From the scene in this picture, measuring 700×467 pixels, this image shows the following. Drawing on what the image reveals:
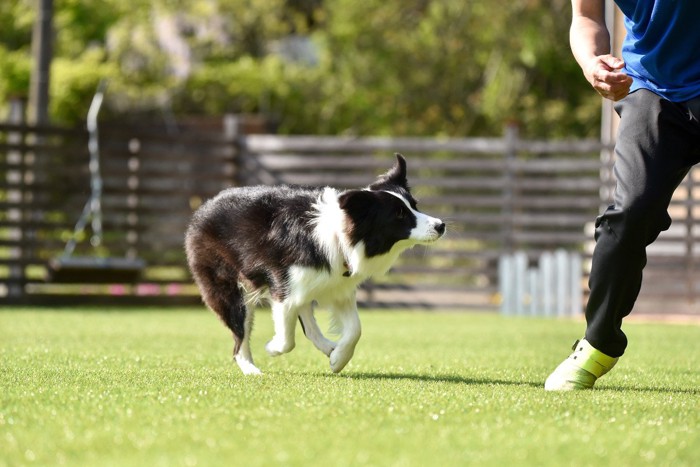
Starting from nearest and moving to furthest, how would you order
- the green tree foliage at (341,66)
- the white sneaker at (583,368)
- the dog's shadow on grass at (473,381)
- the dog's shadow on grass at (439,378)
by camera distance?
the white sneaker at (583,368) → the dog's shadow on grass at (473,381) → the dog's shadow on grass at (439,378) → the green tree foliage at (341,66)

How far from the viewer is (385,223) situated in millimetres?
5434

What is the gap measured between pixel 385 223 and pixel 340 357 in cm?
68

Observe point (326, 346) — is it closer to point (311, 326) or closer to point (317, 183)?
point (311, 326)

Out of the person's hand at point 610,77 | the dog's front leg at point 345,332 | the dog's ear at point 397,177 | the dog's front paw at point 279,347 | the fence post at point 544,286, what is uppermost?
the person's hand at point 610,77

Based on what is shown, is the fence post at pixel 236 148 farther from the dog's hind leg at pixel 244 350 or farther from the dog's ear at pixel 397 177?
the dog's hind leg at pixel 244 350

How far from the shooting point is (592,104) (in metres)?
19.3

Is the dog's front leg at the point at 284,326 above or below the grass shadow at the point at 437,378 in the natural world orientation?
above

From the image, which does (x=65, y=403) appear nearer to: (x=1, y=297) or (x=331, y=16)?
(x=1, y=297)

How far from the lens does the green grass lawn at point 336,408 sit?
3.03 m

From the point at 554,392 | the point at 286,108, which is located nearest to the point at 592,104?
the point at 286,108

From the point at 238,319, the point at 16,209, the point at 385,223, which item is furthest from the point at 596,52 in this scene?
the point at 16,209

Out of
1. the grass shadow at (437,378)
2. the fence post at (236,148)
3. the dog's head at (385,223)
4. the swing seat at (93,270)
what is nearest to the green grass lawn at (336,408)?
the grass shadow at (437,378)

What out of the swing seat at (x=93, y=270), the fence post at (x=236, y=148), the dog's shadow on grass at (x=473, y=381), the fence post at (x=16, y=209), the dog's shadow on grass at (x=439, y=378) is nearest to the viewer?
the dog's shadow on grass at (x=473, y=381)

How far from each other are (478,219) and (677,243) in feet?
7.02
